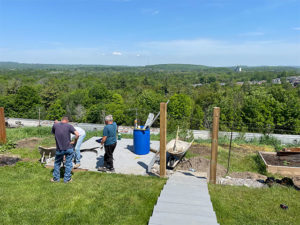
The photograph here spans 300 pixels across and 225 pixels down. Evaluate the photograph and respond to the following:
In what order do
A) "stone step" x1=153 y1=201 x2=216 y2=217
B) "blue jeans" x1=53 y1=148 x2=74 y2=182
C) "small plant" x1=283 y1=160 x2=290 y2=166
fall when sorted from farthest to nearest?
1. "small plant" x1=283 y1=160 x2=290 y2=166
2. "blue jeans" x1=53 y1=148 x2=74 y2=182
3. "stone step" x1=153 y1=201 x2=216 y2=217

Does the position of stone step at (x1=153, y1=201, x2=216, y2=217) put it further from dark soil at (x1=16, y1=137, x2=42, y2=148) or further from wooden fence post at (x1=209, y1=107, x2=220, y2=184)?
dark soil at (x1=16, y1=137, x2=42, y2=148)

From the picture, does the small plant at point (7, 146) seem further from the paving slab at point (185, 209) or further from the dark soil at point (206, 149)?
the paving slab at point (185, 209)

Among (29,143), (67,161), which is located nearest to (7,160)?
(29,143)

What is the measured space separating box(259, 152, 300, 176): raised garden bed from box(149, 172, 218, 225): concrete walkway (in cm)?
381

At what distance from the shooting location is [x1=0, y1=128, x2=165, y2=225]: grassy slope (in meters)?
4.02

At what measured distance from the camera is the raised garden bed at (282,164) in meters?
7.73

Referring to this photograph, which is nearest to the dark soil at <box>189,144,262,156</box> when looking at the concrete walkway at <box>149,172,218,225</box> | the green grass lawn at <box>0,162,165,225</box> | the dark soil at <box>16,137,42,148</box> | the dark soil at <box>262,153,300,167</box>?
the dark soil at <box>262,153,300,167</box>

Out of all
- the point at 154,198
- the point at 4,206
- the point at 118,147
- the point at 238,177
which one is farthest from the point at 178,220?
the point at 118,147

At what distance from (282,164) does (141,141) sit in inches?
200

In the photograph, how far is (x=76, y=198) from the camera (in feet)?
15.4

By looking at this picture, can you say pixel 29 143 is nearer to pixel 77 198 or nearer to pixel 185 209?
pixel 77 198

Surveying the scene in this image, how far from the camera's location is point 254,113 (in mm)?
36875

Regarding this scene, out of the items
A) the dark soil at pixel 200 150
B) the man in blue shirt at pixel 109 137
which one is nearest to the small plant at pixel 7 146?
the man in blue shirt at pixel 109 137

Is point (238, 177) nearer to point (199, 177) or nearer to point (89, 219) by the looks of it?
point (199, 177)
